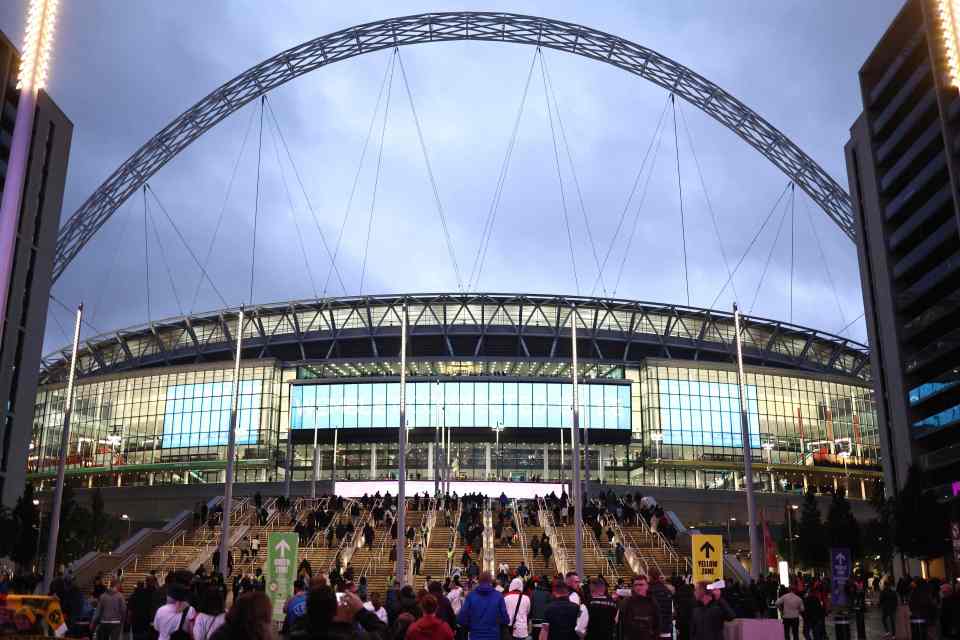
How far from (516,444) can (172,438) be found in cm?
3515

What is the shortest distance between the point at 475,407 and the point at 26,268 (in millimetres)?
42620

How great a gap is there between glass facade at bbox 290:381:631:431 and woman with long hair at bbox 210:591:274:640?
304 feet

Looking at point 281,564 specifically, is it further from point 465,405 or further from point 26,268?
point 465,405

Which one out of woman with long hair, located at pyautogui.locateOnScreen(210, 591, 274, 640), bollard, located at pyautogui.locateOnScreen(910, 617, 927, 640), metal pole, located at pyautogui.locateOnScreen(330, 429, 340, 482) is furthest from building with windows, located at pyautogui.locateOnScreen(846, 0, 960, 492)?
woman with long hair, located at pyautogui.locateOnScreen(210, 591, 274, 640)

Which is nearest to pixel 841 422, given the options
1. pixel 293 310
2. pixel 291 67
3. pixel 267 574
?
pixel 293 310

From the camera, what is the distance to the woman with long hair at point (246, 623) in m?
6.85

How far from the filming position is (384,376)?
333ft

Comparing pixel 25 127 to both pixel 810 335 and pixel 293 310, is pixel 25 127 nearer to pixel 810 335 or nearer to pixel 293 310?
pixel 293 310

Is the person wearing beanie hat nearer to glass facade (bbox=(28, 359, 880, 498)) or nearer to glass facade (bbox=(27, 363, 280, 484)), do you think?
glass facade (bbox=(28, 359, 880, 498))

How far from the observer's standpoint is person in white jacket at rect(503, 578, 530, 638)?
1512 centimetres

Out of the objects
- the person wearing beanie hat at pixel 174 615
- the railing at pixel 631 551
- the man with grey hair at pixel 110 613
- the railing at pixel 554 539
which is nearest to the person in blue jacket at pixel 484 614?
the person wearing beanie hat at pixel 174 615

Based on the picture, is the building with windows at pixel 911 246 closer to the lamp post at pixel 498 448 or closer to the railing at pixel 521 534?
the railing at pixel 521 534

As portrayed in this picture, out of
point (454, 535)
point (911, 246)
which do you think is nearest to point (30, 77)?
point (454, 535)

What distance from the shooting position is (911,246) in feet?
261
